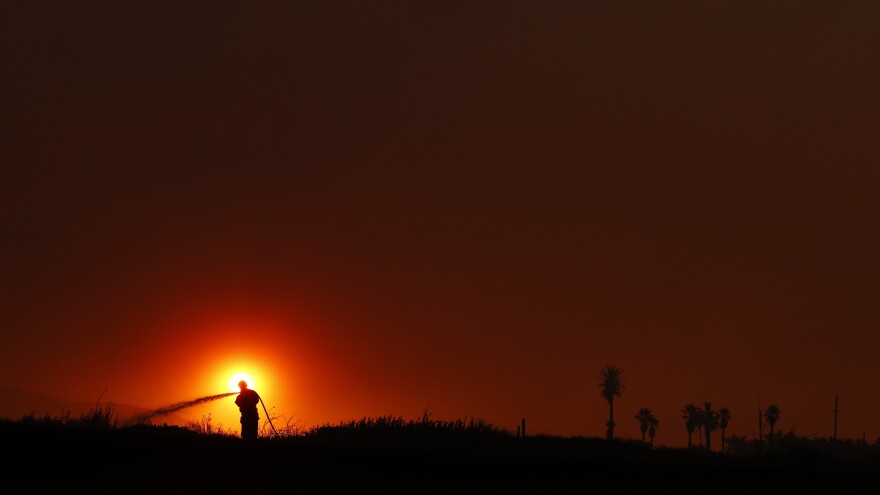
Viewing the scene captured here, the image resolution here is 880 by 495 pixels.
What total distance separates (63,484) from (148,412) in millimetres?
12452

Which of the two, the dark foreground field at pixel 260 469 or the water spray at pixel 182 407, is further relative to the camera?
the water spray at pixel 182 407

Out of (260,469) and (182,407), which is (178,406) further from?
(260,469)

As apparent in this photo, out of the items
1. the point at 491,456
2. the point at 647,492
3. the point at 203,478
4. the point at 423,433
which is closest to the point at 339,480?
the point at 203,478

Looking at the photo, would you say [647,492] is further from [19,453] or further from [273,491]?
[19,453]

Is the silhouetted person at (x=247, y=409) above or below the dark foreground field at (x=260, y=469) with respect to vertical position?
above

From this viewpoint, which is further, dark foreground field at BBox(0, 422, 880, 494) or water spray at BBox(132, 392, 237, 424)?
water spray at BBox(132, 392, 237, 424)

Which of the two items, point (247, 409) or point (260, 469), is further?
point (247, 409)

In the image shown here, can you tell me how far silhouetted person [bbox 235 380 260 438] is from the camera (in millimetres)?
Result: 24281

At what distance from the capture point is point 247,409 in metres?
24.4

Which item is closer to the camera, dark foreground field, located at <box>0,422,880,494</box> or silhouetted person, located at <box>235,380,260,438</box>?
dark foreground field, located at <box>0,422,880,494</box>

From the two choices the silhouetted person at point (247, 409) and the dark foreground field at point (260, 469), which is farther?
the silhouetted person at point (247, 409)

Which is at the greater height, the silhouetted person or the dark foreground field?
the silhouetted person

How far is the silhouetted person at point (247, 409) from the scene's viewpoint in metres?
24.3

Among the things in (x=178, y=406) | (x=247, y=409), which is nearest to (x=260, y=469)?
(x=247, y=409)
